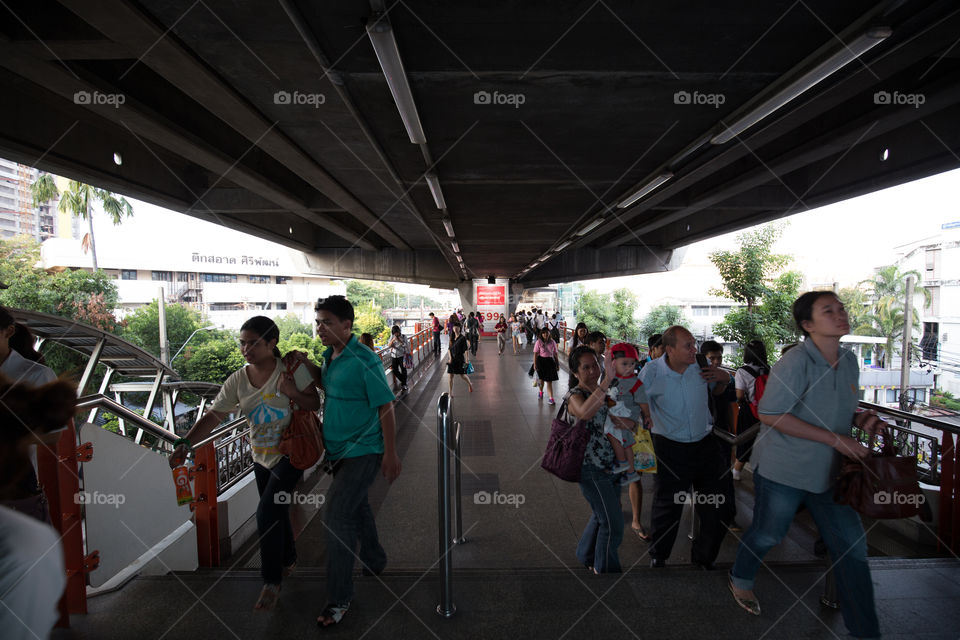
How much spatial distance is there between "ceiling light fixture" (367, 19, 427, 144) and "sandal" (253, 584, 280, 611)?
3.37 m

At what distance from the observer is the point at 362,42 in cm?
376

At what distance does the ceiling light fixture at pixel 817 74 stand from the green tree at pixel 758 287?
2333 cm

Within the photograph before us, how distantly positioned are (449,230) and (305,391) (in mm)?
9954

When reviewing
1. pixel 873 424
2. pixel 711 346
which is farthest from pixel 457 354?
pixel 873 424

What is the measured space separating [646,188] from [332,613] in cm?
732

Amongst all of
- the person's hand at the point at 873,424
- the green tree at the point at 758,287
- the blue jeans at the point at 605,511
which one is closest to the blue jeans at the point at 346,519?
the blue jeans at the point at 605,511

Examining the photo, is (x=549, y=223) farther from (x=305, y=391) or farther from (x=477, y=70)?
(x=305, y=391)

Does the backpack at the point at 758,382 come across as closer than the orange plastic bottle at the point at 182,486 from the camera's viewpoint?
No

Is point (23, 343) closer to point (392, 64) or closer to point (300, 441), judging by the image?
point (300, 441)

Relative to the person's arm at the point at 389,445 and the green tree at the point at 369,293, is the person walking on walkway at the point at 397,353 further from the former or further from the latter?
the green tree at the point at 369,293

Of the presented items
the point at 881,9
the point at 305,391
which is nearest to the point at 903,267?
the point at 881,9

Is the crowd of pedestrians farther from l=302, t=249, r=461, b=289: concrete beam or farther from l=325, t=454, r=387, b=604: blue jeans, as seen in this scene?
l=302, t=249, r=461, b=289: concrete beam

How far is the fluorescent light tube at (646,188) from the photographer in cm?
711

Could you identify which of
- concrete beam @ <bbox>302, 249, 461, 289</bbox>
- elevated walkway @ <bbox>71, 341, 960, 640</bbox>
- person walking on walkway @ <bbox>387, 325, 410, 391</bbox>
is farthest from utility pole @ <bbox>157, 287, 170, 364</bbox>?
elevated walkway @ <bbox>71, 341, 960, 640</bbox>
